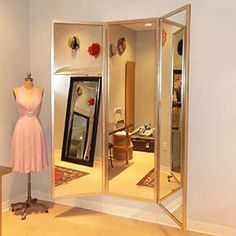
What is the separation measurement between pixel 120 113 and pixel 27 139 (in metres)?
0.98

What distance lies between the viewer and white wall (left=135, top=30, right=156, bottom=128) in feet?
10.9

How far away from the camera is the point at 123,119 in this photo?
3539mm

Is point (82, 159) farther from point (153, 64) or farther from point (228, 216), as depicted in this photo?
point (228, 216)

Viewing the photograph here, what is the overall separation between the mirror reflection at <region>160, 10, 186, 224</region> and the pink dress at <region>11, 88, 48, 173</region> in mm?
1267

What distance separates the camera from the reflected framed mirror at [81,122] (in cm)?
354

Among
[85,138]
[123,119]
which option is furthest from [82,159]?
[123,119]

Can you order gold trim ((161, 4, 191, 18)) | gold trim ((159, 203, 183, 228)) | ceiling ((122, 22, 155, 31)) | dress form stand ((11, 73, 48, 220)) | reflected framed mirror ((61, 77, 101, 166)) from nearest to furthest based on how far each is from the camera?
gold trim ((161, 4, 191, 18)), gold trim ((159, 203, 183, 228)), ceiling ((122, 22, 155, 31)), reflected framed mirror ((61, 77, 101, 166)), dress form stand ((11, 73, 48, 220))

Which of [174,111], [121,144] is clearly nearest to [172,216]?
[121,144]

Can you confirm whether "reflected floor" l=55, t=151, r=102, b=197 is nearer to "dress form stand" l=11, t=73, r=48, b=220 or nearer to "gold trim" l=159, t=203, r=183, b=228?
"dress form stand" l=11, t=73, r=48, b=220

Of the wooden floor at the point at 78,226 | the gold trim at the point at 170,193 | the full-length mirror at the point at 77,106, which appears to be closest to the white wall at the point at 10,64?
the wooden floor at the point at 78,226

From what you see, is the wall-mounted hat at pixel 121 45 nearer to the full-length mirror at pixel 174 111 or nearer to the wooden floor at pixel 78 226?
the full-length mirror at pixel 174 111

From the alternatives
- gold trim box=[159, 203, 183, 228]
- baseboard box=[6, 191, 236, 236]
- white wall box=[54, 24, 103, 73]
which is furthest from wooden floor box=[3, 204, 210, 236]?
white wall box=[54, 24, 103, 73]

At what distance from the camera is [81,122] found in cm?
359

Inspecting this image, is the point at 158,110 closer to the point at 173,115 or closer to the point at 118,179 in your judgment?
the point at 173,115
